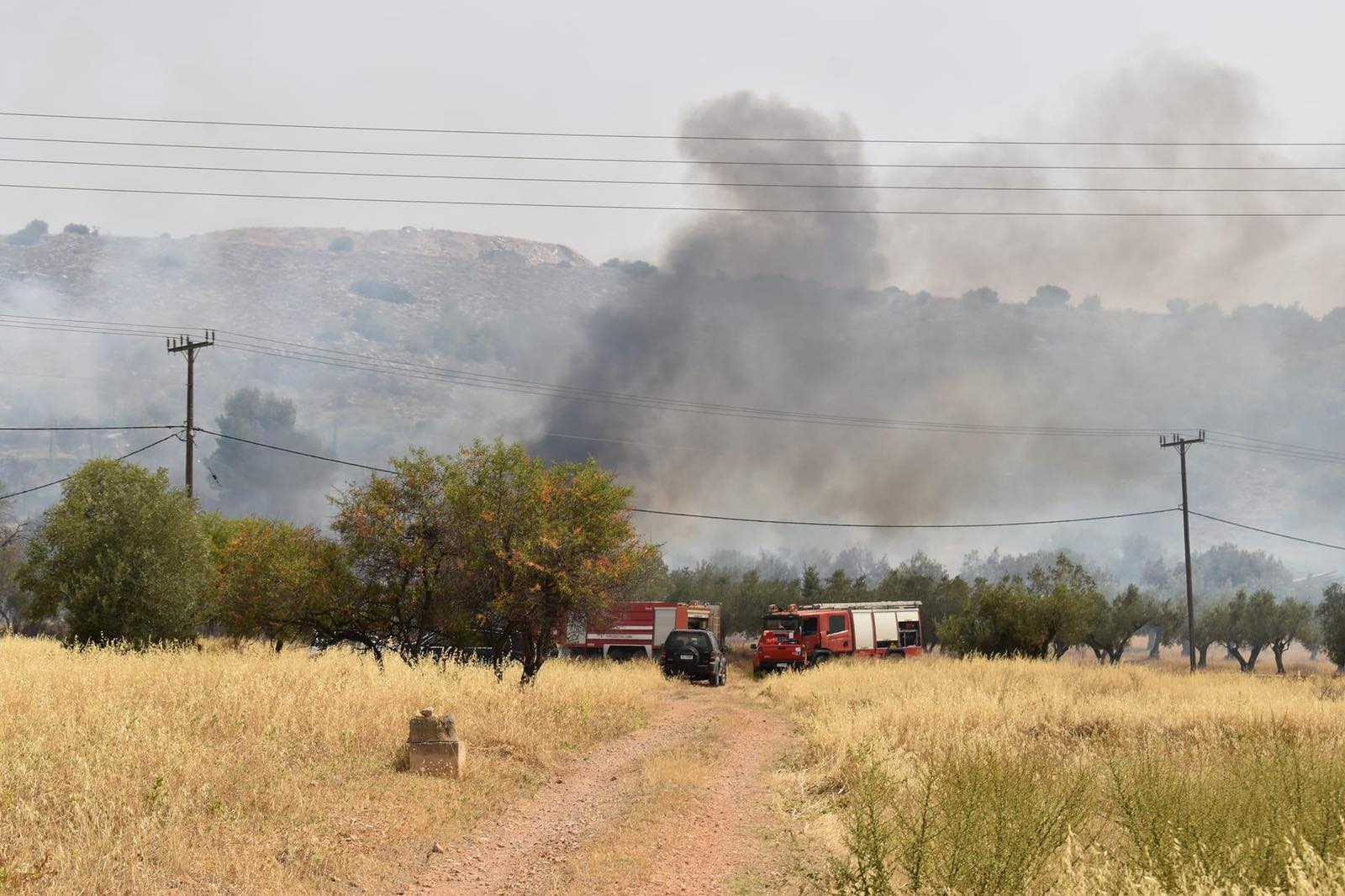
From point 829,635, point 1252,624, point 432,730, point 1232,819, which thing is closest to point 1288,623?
point 1252,624

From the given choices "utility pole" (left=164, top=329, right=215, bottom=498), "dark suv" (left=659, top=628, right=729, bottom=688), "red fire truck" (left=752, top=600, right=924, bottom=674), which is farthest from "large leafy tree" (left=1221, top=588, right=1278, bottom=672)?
"utility pole" (left=164, top=329, right=215, bottom=498)

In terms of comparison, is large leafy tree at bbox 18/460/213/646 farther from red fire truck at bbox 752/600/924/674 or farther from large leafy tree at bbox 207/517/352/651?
red fire truck at bbox 752/600/924/674

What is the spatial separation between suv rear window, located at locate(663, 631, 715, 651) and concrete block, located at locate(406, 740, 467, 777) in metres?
28.4

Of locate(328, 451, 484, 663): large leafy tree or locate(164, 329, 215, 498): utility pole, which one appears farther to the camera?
locate(164, 329, 215, 498): utility pole

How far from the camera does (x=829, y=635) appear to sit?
50156mm

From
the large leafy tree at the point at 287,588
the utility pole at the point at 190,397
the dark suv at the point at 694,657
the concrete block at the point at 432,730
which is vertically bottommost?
the dark suv at the point at 694,657

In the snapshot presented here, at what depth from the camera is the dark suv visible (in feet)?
139

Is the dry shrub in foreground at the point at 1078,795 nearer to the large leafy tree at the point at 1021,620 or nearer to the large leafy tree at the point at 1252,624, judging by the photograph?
the large leafy tree at the point at 1021,620

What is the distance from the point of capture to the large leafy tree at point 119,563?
1382 inches

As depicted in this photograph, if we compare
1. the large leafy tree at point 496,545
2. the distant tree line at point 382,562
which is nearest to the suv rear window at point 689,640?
the distant tree line at point 382,562

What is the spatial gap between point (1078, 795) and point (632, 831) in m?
5.24

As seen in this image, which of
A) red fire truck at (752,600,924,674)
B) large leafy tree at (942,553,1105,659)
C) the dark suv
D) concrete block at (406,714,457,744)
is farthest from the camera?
large leafy tree at (942,553,1105,659)

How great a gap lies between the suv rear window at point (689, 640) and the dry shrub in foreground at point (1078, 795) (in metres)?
17.8

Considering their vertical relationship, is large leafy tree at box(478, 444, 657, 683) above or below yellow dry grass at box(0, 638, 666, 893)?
above
